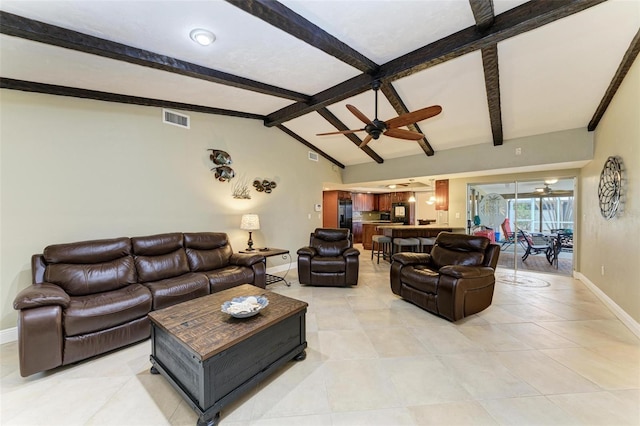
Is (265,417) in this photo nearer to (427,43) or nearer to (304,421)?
(304,421)

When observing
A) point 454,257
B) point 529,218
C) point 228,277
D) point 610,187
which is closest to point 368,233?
point 529,218

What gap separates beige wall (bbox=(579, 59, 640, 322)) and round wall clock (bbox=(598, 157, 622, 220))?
110mm

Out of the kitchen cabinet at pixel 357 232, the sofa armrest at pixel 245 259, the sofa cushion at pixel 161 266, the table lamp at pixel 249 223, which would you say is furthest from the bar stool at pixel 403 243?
the sofa cushion at pixel 161 266

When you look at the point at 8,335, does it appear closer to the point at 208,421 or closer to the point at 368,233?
the point at 208,421

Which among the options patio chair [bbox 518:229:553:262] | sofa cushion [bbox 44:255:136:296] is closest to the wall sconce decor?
sofa cushion [bbox 44:255:136:296]

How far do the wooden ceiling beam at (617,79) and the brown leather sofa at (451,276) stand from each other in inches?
94.5

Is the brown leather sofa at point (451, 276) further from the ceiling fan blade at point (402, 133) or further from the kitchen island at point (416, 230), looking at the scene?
the kitchen island at point (416, 230)

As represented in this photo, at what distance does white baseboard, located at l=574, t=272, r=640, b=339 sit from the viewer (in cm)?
272

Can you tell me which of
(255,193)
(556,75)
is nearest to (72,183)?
(255,193)

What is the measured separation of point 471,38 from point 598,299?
4167mm

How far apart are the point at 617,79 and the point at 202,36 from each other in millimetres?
4735

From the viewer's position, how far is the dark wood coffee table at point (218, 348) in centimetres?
160

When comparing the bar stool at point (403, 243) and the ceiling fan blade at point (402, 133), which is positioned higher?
the ceiling fan blade at point (402, 133)

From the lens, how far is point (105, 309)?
7.64 feet
